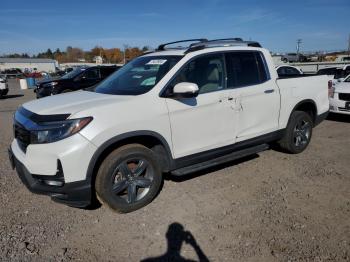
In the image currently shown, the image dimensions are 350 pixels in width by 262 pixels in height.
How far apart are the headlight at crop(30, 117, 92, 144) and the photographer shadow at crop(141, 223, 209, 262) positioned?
4.83 ft

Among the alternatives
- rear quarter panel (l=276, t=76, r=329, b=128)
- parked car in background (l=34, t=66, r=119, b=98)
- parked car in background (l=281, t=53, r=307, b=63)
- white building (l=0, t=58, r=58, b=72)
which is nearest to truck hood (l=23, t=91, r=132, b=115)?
rear quarter panel (l=276, t=76, r=329, b=128)

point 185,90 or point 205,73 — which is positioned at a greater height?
point 205,73

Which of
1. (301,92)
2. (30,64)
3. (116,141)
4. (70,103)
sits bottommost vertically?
(116,141)

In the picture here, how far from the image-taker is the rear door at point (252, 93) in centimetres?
473

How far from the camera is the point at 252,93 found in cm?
485

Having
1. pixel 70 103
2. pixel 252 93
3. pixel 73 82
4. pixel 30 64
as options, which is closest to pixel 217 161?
pixel 252 93

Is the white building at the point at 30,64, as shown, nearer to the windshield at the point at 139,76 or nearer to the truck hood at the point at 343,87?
the truck hood at the point at 343,87

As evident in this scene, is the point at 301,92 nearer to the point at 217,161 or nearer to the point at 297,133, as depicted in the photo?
the point at 297,133

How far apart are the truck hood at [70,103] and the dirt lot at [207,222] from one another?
1257 mm

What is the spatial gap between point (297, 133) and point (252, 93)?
159cm

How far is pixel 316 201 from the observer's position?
4.13 metres

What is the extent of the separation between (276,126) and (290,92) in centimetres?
64

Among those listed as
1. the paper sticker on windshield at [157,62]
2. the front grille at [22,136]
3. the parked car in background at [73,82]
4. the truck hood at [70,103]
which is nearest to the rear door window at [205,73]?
the paper sticker on windshield at [157,62]

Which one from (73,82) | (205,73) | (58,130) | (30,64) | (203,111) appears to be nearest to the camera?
(58,130)
